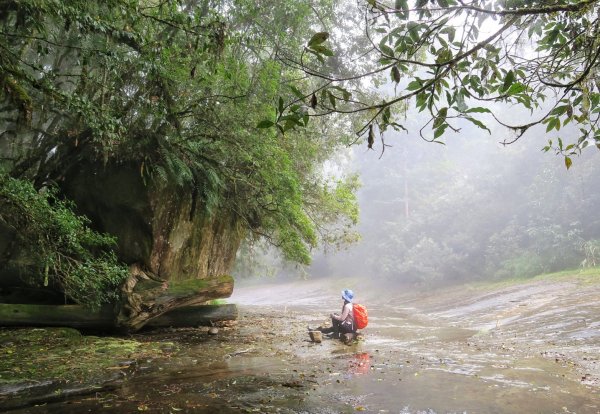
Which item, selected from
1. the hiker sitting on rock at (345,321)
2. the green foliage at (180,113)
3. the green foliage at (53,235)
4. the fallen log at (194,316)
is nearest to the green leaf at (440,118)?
the green foliage at (180,113)

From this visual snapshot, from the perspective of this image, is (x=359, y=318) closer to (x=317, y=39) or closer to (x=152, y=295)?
(x=152, y=295)

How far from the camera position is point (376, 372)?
706cm

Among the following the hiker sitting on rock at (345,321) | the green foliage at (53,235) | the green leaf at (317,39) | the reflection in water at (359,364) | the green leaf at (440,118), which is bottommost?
the reflection in water at (359,364)

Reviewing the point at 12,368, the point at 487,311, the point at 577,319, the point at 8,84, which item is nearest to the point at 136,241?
the point at 12,368

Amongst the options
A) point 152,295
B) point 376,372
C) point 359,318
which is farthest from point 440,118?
point 359,318

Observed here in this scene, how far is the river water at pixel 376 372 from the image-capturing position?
203 inches

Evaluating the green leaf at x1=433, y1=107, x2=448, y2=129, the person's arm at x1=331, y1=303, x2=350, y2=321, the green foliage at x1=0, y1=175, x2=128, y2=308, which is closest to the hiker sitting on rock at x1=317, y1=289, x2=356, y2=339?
the person's arm at x1=331, y1=303, x2=350, y2=321

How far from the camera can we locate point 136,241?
9.86 meters

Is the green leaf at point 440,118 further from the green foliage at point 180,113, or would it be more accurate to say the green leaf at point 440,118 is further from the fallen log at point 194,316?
the fallen log at point 194,316

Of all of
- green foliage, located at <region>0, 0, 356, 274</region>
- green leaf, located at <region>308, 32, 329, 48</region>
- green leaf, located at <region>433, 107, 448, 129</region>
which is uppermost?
green foliage, located at <region>0, 0, 356, 274</region>

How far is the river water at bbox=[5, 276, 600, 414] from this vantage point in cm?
515

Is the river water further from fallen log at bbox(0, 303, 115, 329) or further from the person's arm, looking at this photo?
fallen log at bbox(0, 303, 115, 329)

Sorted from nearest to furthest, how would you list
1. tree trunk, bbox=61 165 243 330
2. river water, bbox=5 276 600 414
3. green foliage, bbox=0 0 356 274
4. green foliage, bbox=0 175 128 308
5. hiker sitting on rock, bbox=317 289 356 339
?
river water, bbox=5 276 600 414
green foliage, bbox=0 175 128 308
green foliage, bbox=0 0 356 274
tree trunk, bbox=61 165 243 330
hiker sitting on rock, bbox=317 289 356 339

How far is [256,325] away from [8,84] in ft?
31.6
